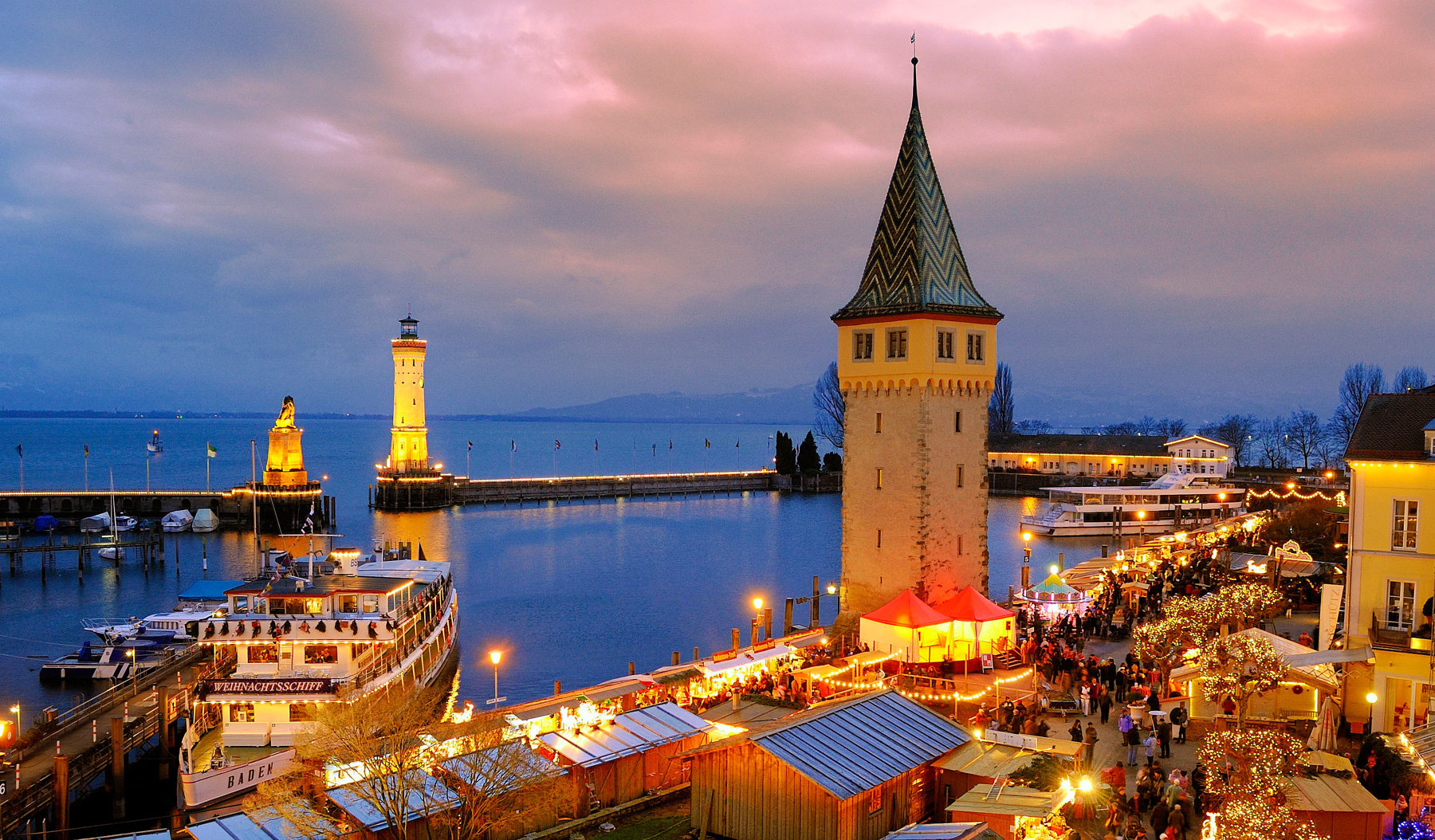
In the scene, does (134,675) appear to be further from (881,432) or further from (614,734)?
(881,432)

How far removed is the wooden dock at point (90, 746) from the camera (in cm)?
2205

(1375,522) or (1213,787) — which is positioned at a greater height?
(1375,522)

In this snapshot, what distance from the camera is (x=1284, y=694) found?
68.6 feet

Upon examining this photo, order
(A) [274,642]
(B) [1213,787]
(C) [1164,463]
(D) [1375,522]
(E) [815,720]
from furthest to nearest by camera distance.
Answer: (C) [1164,463], (A) [274,642], (D) [1375,522], (E) [815,720], (B) [1213,787]

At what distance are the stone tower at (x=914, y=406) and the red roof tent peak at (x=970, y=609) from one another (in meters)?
3.50

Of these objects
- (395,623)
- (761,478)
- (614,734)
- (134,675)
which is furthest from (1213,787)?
(761,478)

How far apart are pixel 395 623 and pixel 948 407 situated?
1745 centimetres

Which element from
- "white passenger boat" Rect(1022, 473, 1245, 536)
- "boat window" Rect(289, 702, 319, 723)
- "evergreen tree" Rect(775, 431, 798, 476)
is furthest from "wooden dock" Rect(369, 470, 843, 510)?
"boat window" Rect(289, 702, 319, 723)

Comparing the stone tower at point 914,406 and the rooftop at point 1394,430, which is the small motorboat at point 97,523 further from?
the rooftop at point 1394,430

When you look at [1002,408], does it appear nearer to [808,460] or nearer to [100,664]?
[808,460]

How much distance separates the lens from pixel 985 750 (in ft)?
59.3

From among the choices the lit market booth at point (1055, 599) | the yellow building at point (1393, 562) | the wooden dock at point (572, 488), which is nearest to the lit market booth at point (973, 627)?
the lit market booth at point (1055, 599)

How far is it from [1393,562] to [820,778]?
1382 centimetres

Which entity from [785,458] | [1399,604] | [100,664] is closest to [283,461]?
[100,664]
